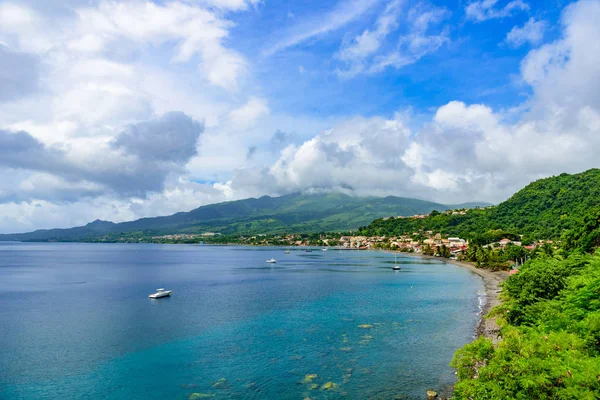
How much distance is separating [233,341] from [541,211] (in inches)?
5176

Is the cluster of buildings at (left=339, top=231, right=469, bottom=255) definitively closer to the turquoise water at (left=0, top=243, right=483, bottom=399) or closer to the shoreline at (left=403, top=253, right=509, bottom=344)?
the shoreline at (left=403, top=253, right=509, bottom=344)

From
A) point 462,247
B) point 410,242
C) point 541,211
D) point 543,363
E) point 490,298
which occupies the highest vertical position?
point 541,211

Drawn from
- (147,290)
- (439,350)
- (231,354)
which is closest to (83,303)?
(147,290)

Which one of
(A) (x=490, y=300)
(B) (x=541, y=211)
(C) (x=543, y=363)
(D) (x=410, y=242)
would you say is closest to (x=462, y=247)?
(B) (x=541, y=211)

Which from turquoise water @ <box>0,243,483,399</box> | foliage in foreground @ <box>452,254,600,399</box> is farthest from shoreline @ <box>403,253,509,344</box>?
foliage in foreground @ <box>452,254,600,399</box>

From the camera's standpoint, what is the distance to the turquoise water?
70.6 feet

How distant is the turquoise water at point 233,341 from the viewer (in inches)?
847

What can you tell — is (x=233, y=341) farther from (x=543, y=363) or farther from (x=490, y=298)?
(x=490, y=298)

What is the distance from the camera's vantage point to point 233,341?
98.4 feet

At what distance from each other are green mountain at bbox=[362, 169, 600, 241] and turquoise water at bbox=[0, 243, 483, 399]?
2747 inches

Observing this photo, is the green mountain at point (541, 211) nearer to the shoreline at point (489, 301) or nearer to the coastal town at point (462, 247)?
the coastal town at point (462, 247)

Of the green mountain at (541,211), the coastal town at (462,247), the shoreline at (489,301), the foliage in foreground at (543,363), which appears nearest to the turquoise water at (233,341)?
the shoreline at (489,301)

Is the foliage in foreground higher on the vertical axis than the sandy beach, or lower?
higher

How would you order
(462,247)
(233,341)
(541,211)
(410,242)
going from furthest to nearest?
(410,242), (541,211), (462,247), (233,341)
